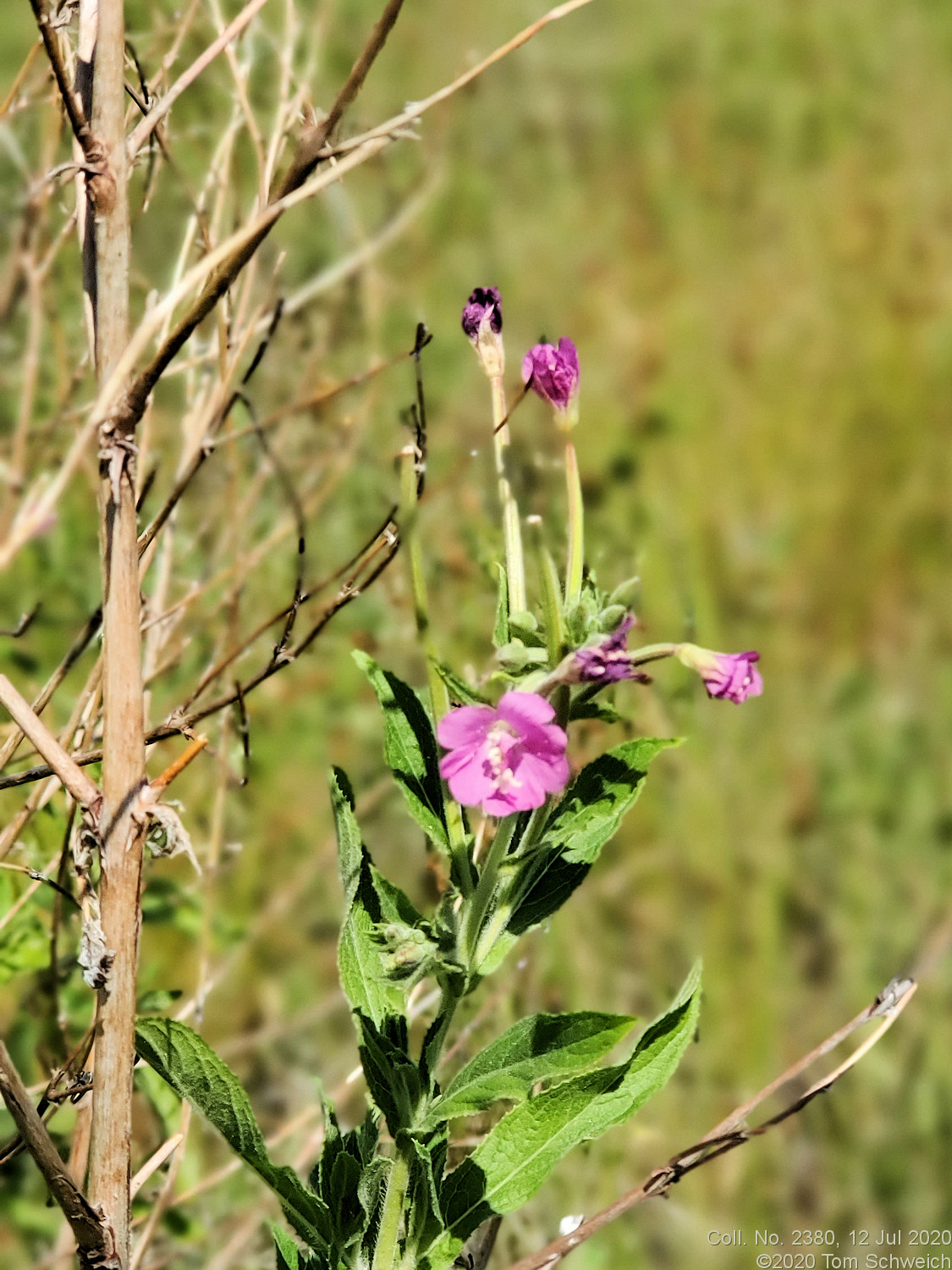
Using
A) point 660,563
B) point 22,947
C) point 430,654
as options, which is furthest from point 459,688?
point 660,563

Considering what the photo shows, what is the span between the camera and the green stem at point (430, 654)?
99 cm

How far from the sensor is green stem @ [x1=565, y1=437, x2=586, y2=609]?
0.99m

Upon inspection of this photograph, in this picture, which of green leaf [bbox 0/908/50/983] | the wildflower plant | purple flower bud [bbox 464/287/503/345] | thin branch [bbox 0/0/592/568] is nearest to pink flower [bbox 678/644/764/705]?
the wildflower plant

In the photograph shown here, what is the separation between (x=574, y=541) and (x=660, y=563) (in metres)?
1.91

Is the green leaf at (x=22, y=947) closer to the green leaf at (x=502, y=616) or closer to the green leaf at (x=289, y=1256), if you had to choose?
the green leaf at (x=289, y=1256)

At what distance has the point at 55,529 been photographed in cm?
235

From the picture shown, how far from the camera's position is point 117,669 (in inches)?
36.0

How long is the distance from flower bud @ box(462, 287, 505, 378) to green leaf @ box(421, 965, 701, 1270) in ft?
1.86

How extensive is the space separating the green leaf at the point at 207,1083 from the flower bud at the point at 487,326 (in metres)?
0.63

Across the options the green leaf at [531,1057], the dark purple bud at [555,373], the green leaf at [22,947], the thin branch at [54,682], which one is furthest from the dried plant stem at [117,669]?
the green leaf at [22,947]

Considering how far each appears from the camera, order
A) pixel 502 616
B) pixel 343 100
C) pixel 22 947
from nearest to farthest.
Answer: pixel 343 100 → pixel 502 616 → pixel 22 947

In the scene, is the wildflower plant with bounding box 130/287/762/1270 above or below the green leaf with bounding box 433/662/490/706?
below

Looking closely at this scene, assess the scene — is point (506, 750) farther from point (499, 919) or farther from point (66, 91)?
point (66, 91)

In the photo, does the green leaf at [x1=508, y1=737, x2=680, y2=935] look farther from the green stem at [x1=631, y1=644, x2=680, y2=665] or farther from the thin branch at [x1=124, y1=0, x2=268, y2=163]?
the thin branch at [x1=124, y1=0, x2=268, y2=163]
